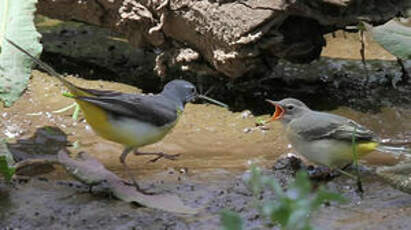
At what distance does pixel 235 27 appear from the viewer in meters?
6.43

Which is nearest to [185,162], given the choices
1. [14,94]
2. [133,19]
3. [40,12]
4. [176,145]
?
[176,145]

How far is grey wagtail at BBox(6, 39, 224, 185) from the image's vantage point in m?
4.77

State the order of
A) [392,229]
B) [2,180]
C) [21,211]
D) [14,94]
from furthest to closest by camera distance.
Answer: [14,94] < [2,180] < [21,211] < [392,229]

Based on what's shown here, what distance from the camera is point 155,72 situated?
785 cm

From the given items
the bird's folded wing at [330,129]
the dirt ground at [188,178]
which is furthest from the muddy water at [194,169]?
the bird's folded wing at [330,129]

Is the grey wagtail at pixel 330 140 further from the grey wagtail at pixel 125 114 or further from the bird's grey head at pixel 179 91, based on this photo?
the grey wagtail at pixel 125 114

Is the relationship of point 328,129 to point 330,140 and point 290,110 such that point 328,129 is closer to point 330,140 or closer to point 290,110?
point 330,140

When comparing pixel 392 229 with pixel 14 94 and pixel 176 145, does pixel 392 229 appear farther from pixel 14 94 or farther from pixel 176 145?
pixel 14 94

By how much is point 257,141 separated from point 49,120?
1895 mm

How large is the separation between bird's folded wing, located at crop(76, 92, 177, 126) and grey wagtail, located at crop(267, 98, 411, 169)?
3.06 feet

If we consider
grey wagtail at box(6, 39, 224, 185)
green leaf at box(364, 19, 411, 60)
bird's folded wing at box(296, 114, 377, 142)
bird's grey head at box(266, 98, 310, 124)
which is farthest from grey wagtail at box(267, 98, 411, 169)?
grey wagtail at box(6, 39, 224, 185)

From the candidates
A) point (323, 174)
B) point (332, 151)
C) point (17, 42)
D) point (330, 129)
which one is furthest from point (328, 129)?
point (17, 42)

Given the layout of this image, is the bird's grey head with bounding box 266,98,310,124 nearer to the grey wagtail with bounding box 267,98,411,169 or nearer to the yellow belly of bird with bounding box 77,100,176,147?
the grey wagtail with bounding box 267,98,411,169

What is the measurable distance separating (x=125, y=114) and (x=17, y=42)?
4.55 ft
